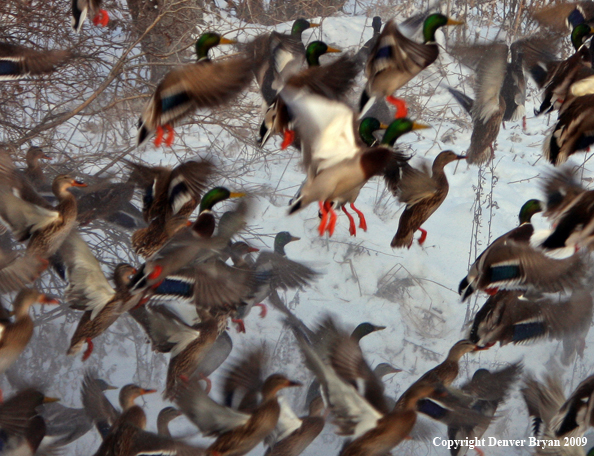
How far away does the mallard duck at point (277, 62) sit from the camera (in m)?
3.48

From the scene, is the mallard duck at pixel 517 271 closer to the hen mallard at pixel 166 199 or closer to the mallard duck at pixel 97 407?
the hen mallard at pixel 166 199

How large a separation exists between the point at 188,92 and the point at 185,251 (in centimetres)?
60

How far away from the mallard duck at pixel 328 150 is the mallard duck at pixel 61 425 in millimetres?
1723

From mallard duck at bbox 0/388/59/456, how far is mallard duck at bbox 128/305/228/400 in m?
0.51

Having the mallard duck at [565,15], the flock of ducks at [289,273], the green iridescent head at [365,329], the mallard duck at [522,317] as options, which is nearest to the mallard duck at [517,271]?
the flock of ducks at [289,273]

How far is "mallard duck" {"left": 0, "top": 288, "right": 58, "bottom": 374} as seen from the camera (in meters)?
2.62

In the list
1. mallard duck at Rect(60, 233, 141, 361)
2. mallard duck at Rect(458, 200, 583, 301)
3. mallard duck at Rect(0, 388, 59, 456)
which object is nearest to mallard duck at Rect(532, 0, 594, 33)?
mallard duck at Rect(458, 200, 583, 301)

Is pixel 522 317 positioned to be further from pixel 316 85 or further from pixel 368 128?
pixel 316 85

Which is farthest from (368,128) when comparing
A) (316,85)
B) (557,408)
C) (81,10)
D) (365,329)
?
(81,10)

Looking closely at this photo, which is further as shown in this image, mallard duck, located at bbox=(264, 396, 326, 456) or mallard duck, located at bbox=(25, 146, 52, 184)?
mallard duck, located at bbox=(25, 146, 52, 184)

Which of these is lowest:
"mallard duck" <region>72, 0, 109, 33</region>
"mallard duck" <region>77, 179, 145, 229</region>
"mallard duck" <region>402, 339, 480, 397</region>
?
"mallard duck" <region>402, 339, 480, 397</region>

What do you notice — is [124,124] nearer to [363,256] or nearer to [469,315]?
[363,256]

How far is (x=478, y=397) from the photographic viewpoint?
287 cm

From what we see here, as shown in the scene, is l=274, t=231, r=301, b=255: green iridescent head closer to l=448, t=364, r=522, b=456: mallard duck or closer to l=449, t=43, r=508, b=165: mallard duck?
l=449, t=43, r=508, b=165: mallard duck
